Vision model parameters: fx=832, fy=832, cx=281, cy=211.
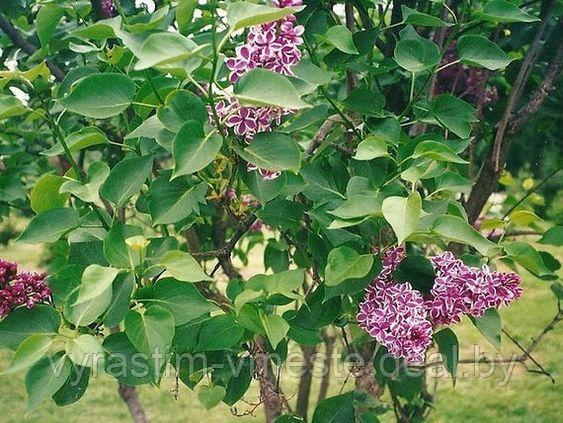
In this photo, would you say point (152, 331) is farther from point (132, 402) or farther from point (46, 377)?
point (132, 402)

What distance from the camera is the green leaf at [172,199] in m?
1.14

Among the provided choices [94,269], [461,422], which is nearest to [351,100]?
[94,269]

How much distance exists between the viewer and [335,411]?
151 centimetres

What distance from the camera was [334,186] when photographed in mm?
1290

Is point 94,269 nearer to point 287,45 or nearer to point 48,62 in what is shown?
point 287,45

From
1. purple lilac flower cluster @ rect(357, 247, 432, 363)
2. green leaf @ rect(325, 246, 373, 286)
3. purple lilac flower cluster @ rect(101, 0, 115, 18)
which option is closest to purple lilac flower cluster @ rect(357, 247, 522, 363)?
purple lilac flower cluster @ rect(357, 247, 432, 363)

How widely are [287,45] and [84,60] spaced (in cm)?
83

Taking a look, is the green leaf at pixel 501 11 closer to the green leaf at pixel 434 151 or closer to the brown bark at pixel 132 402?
the green leaf at pixel 434 151

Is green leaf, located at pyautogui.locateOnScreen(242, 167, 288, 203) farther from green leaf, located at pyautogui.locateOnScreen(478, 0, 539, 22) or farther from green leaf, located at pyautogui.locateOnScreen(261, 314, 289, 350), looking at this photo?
green leaf, located at pyautogui.locateOnScreen(478, 0, 539, 22)

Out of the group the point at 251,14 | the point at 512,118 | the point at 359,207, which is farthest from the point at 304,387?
the point at 251,14

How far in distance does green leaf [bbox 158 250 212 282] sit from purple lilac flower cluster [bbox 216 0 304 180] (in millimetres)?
177

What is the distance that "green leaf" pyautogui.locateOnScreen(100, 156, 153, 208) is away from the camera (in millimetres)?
1164

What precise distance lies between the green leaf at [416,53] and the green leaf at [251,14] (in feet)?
1.14

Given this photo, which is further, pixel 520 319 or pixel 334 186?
pixel 520 319
